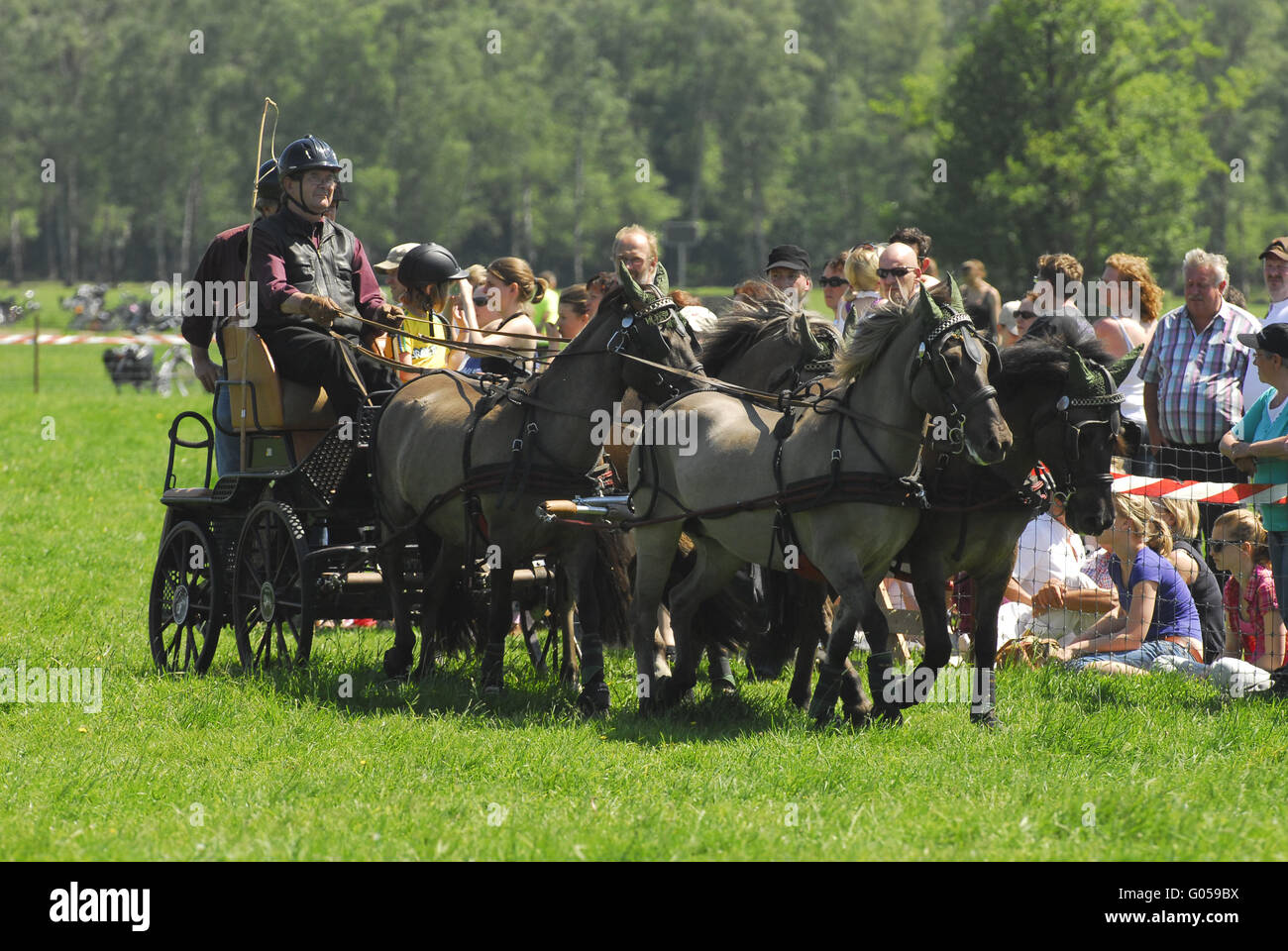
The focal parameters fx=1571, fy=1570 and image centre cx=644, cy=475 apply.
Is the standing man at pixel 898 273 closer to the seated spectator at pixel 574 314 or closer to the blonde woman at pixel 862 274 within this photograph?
the blonde woman at pixel 862 274

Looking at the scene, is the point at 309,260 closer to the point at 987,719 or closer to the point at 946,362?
the point at 946,362

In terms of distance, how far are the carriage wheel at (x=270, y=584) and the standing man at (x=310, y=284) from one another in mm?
713

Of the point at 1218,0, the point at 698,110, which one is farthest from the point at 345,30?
the point at 1218,0

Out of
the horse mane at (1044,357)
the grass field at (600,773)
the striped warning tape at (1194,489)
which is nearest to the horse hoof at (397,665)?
the grass field at (600,773)

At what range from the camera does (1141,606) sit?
8211 millimetres

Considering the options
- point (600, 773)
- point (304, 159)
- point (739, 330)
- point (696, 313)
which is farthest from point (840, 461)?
point (304, 159)

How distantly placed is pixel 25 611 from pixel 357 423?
3.10 metres

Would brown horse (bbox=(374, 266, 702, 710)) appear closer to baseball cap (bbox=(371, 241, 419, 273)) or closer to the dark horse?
the dark horse

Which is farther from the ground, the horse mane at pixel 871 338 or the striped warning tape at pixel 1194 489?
the horse mane at pixel 871 338

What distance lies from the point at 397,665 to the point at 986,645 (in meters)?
2.99

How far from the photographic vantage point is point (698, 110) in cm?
6738

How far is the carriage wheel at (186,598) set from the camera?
8.29 m

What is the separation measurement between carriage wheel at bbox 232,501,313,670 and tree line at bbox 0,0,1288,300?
163 feet

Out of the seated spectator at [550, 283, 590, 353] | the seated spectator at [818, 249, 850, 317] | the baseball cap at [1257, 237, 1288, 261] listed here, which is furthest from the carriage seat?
the baseball cap at [1257, 237, 1288, 261]
